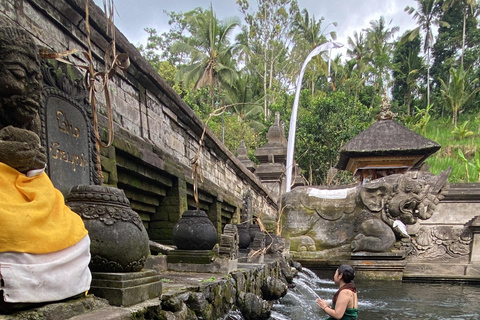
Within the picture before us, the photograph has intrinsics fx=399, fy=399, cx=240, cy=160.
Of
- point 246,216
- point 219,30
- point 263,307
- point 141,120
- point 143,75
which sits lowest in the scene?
point 263,307

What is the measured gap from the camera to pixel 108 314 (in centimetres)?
224

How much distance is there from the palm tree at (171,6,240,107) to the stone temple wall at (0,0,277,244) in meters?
19.3

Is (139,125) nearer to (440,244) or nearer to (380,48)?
(440,244)

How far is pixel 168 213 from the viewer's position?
7195 millimetres

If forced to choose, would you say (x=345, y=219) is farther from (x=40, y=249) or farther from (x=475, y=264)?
(x=40, y=249)

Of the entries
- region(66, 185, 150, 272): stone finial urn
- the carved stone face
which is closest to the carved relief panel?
region(66, 185, 150, 272): stone finial urn

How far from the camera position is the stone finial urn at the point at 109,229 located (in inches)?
103

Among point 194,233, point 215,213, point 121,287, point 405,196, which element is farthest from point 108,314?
point 405,196

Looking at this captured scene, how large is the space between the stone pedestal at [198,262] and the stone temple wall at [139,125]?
1.18 metres

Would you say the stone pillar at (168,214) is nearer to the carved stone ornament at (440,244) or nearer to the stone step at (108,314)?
the stone step at (108,314)

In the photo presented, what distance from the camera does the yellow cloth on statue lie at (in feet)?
6.14

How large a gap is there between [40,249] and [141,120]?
4305mm

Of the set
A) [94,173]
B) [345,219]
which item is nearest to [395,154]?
[345,219]

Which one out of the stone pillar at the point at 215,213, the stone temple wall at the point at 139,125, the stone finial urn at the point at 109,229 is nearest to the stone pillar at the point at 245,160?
the stone pillar at the point at 215,213
